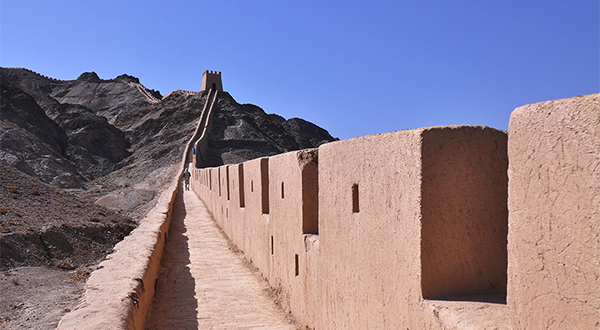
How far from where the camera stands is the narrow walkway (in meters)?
4.56

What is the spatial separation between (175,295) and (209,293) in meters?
0.40

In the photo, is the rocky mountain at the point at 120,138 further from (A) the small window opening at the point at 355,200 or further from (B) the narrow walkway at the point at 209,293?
(A) the small window opening at the point at 355,200

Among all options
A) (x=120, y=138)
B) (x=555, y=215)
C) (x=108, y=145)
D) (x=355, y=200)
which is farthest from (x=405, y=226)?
(x=120, y=138)

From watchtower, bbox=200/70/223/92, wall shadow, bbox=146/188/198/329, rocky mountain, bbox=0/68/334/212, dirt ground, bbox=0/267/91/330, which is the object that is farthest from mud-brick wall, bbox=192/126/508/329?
watchtower, bbox=200/70/223/92

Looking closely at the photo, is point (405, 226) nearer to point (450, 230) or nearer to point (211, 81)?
point (450, 230)

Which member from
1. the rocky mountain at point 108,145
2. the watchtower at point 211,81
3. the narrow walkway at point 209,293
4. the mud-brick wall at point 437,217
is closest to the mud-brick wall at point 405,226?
the mud-brick wall at point 437,217

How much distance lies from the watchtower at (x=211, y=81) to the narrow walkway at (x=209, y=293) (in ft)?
164

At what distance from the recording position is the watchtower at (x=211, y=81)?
5688 cm

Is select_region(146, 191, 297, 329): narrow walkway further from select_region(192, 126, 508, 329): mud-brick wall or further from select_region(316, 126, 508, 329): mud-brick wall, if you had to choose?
select_region(316, 126, 508, 329): mud-brick wall

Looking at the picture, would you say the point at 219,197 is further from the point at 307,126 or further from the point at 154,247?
the point at 307,126

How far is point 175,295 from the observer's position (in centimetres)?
547

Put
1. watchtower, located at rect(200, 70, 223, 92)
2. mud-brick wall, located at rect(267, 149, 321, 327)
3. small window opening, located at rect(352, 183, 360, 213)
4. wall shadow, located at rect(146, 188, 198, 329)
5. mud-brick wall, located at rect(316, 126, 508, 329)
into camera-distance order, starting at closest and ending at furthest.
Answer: mud-brick wall, located at rect(316, 126, 508, 329) < small window opening, located at rect(352, 183, 360, 213) < mud-brick wall, located at rect(267, 149, 321, 327) < wall shadow, located at rect(146, 188, 198, 329) < watchtower, located at rect(200, 70, 223, 92)

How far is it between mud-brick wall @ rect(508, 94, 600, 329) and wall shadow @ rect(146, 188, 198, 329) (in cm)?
362

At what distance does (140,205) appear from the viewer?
69.1 ft
